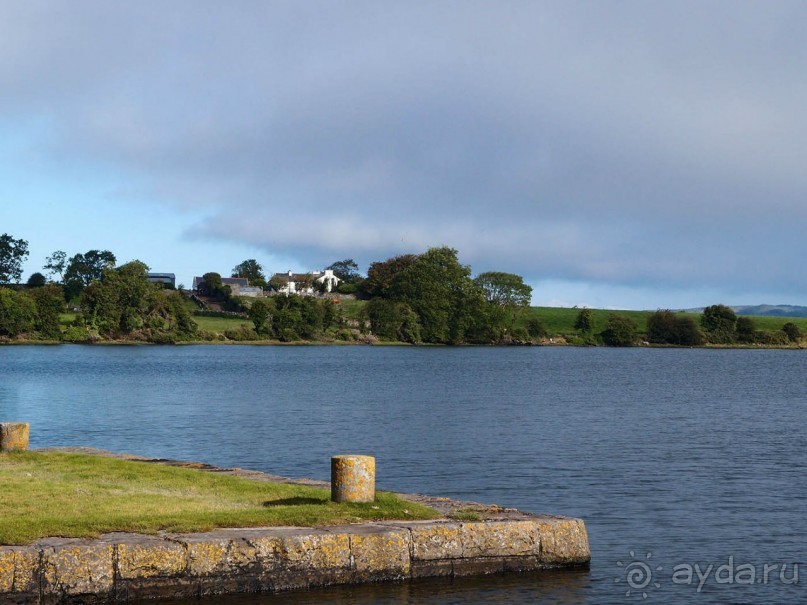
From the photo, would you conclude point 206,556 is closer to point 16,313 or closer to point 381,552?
point 381,552

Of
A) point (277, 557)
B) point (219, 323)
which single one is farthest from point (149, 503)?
point (219, 323)

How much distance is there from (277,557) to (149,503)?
399 cm

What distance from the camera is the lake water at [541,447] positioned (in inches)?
699

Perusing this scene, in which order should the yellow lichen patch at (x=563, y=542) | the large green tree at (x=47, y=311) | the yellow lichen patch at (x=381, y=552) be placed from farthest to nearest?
the large green tree at (x=47, y=311) < the yellow lichen patch at (x=563, y=542) < the yellow lichen patch at (x=381, y=552)

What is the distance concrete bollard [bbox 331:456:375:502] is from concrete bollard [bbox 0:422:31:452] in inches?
430

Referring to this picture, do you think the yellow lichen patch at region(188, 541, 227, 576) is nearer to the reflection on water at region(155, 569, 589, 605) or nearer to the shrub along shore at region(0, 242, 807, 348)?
the reflection on water at region(155, 569, 589, 605)

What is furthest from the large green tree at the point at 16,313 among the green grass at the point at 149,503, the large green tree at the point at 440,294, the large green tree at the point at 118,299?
the green grass at the point at 149,503

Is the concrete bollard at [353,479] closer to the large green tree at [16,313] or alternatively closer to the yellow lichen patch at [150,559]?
the yellow lichen patch at [150,559]

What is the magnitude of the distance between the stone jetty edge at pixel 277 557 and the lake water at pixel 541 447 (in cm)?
34

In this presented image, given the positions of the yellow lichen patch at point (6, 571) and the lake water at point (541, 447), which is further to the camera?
the lake water at point (541, 447)

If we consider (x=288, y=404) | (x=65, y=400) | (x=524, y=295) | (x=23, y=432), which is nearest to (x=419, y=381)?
(x=288, y=404)

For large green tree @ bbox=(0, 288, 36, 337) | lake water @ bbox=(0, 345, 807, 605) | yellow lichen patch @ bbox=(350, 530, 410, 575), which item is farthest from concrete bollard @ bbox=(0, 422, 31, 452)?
large green tree @ bbox=(0, 288, 36, 337)

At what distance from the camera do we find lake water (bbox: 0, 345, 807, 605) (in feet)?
58.2

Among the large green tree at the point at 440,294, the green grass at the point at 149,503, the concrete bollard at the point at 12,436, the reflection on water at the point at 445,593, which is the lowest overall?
the reflection on water at the point at 445,593
